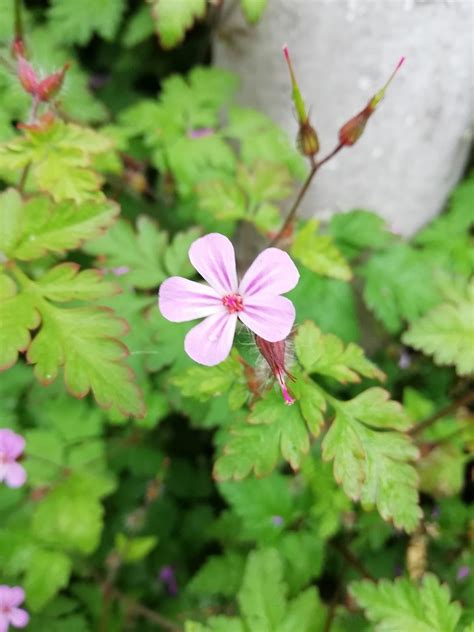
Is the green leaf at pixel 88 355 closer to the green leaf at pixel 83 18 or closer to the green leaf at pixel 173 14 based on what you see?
the green leaf at pixel 173 14

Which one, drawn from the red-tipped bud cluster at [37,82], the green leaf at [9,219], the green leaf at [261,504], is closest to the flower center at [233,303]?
the green leaf at [9,219]

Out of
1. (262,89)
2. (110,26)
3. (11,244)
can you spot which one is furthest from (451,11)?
(11,244)

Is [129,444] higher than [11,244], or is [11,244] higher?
[11,244]

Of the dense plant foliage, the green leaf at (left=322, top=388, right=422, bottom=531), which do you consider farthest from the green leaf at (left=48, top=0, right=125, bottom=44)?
the green leaf at (left=322, top=388, right=422, bottom=531)

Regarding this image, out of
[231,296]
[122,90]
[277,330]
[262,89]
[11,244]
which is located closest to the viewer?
[277,330]

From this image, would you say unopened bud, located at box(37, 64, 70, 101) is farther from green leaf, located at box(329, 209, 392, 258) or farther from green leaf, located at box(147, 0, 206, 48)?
green leaf, located at box(329, 209, 392, 258)

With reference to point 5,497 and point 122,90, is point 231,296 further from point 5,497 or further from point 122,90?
point 122,90
